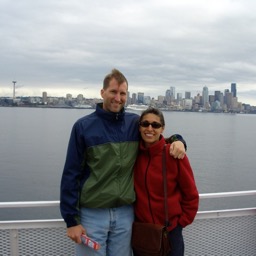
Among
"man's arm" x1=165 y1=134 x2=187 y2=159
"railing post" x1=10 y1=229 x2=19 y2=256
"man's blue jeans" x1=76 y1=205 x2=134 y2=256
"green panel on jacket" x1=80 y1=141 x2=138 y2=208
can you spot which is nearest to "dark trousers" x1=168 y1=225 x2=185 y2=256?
"man's blue jeans" x1=76 y1=205 x2=134 y2=256

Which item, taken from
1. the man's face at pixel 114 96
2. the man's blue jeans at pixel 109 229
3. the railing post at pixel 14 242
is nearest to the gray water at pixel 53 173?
the railing post at pixel 14 242

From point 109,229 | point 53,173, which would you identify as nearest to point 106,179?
point 109,229

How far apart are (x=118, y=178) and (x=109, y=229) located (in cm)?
44

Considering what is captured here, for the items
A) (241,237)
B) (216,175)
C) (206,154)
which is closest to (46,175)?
(216,175)

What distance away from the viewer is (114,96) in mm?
2904

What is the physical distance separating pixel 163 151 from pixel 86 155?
658mm

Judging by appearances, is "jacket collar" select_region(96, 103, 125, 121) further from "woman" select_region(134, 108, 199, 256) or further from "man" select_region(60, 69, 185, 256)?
"woman" select_region(134, 108, 199, 256)

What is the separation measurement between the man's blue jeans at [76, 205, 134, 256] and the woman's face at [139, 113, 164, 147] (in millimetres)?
616

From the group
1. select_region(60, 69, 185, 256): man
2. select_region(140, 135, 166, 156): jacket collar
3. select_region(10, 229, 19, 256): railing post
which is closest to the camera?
select_region(60, 69, 185, 256): man

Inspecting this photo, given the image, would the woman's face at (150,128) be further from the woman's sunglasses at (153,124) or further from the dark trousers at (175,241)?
the dark trousers at (175,241)

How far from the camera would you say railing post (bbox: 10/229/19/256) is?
10.3ft

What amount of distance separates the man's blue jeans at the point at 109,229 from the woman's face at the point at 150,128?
62 cm

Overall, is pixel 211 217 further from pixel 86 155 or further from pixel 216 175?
pixel 216 175

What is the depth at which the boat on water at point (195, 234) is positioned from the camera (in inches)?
124
